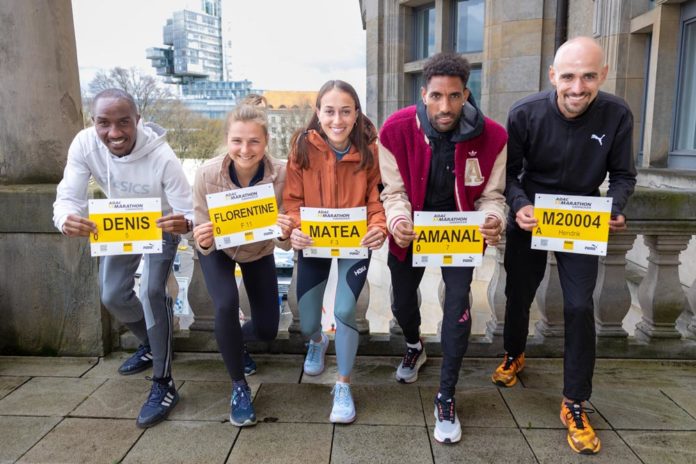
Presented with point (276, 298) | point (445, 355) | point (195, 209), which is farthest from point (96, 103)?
point (445, 355)

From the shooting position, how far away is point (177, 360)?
4008mm

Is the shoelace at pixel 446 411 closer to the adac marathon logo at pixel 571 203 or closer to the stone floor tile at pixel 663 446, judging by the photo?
the stone floor tile at pixel 663 446

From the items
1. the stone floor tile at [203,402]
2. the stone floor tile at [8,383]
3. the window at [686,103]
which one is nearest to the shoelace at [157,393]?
the stone floor tile at [203,402]

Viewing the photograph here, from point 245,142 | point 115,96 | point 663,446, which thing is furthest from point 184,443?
point 663,446

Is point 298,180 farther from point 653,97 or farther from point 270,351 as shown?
point 653,97

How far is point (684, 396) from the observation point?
343cm

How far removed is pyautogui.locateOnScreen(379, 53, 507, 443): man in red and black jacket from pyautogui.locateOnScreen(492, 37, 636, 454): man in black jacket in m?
0.18

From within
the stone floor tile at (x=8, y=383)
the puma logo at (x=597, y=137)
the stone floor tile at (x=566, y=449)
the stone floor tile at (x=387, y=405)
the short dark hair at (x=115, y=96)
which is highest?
the short dark hair at (x=115, y=96)

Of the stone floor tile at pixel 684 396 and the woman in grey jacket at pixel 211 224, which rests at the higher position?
the woman in grey jacket at pixel 211 224

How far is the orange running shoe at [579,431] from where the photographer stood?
2.85 meters

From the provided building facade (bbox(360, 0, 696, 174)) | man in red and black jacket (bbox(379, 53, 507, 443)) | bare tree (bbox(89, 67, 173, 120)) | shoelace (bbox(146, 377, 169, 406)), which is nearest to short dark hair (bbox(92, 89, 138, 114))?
man in red and black jacket (bbox(379, 53, 507, 443))

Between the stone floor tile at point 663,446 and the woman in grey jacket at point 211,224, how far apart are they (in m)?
2.11

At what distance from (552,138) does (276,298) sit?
200 centimetres

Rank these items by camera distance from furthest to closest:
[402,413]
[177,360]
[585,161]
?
[177,360] → [402,413] → [585,161]
